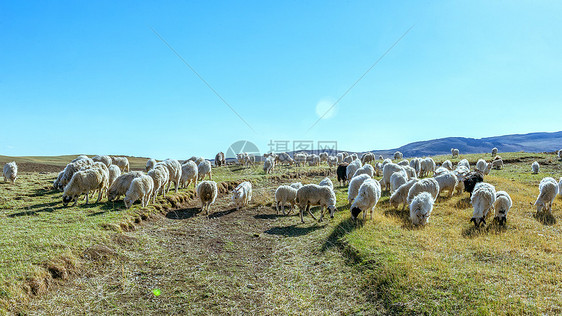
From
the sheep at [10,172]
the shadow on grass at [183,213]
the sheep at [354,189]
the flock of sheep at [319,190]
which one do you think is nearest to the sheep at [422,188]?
the flock of sheep at [319,190]

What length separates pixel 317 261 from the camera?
9078 mm

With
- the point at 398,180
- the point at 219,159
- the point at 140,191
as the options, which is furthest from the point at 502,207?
the point at 219,159

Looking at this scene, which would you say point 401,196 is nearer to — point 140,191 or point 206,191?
point 206,191

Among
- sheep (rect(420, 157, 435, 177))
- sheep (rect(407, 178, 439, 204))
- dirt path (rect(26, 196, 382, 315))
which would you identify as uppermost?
sheep (rect(420, 157, 435, 177))

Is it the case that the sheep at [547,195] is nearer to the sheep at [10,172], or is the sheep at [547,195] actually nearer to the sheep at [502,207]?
the sheep at [502,207]

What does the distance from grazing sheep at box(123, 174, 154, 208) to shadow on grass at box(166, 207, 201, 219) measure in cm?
135

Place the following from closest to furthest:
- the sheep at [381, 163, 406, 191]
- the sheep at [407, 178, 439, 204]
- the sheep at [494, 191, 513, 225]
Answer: the sheep at [494, 191, 513, 225]
the sheep at [407, 178, 439, 204]
the sheep at [381, 163, 406, 191]

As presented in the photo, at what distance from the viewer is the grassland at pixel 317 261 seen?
6.27 metres

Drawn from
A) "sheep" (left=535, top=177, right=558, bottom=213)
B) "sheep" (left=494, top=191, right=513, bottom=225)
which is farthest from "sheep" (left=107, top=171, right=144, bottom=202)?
"sheep" (left=535, top=177, right=558, bottom=213)

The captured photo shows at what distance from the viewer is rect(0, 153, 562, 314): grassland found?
20.6 ft

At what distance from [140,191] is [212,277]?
7519 mm

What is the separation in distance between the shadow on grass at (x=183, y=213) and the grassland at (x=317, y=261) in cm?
108

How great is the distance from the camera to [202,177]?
24.2 metres

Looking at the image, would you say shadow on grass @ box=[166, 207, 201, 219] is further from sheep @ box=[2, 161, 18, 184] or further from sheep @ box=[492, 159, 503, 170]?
sheep @ box=[492, 159, 503, 170]
